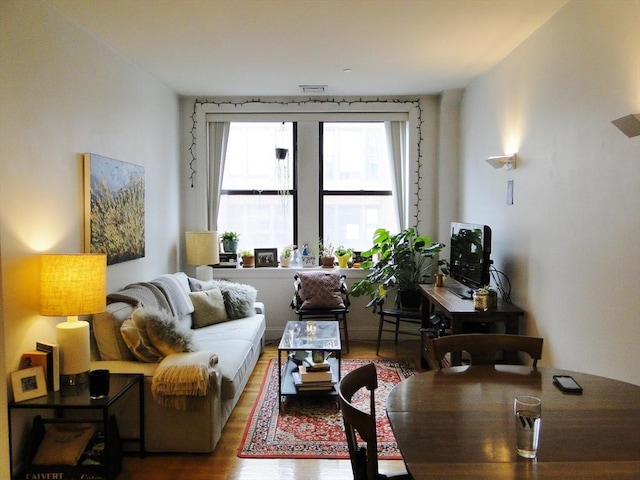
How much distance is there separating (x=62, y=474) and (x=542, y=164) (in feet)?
11.1

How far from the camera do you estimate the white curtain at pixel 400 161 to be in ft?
17.8

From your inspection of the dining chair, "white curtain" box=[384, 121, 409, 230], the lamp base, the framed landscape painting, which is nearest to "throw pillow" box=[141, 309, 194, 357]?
the lamp base

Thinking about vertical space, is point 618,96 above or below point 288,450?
above

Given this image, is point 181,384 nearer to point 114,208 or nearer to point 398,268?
point 114,208

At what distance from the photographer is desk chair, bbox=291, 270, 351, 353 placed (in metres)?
4.78

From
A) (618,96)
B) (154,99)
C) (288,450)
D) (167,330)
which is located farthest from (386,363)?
(154,99)

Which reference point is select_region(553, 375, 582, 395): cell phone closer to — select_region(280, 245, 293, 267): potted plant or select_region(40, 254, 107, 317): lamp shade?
select_region(40, 254, 107, 317): lamp shade

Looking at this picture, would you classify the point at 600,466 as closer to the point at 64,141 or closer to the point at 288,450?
the point at 288,450

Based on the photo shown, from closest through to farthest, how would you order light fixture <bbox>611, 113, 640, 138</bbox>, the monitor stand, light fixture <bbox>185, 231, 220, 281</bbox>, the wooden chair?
the wooden chair → light fixture <bbox>611, 113, 640, 138</bbox> → the monitor stand → light fixture <bbox>185, 231, 220, 281</bbox>

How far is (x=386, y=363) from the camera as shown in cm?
456

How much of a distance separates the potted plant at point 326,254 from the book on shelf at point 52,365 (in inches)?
125

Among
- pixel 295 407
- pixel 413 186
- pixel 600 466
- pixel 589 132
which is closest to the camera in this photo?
pixel 600 466

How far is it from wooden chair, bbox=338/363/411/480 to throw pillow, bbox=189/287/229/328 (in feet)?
9.09

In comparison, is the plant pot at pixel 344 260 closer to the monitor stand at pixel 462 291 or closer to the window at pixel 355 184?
the window at pixel 355 184
